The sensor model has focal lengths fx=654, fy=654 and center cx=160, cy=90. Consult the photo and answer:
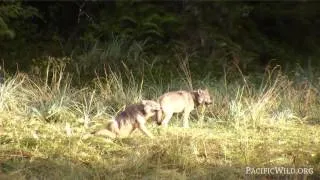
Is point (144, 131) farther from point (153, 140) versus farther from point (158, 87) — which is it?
point (158, 87)

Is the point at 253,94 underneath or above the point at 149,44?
underneath

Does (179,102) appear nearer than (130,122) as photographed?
No

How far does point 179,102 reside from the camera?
9.37 m

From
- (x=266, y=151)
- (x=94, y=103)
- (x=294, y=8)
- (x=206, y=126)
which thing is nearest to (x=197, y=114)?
(x=206, y=126)

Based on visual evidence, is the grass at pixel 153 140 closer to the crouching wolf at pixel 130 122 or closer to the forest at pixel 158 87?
the forest at pixel 158 87

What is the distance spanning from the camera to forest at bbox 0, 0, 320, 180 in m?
7.60

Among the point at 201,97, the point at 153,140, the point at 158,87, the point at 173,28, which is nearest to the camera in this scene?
the point at 153,140

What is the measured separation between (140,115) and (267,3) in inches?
446

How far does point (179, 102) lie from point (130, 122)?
3.52ft

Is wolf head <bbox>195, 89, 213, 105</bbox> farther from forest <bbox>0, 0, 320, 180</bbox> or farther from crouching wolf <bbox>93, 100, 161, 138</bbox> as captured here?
crouching wolf <bbox>93, 100, 161, 138</bbox>

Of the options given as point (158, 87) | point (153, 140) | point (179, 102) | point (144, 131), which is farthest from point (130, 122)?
point (158, 87)

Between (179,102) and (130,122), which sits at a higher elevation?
(179,102)

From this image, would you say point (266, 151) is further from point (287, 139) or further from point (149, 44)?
point (149, 44)

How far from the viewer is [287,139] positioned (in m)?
9.11
